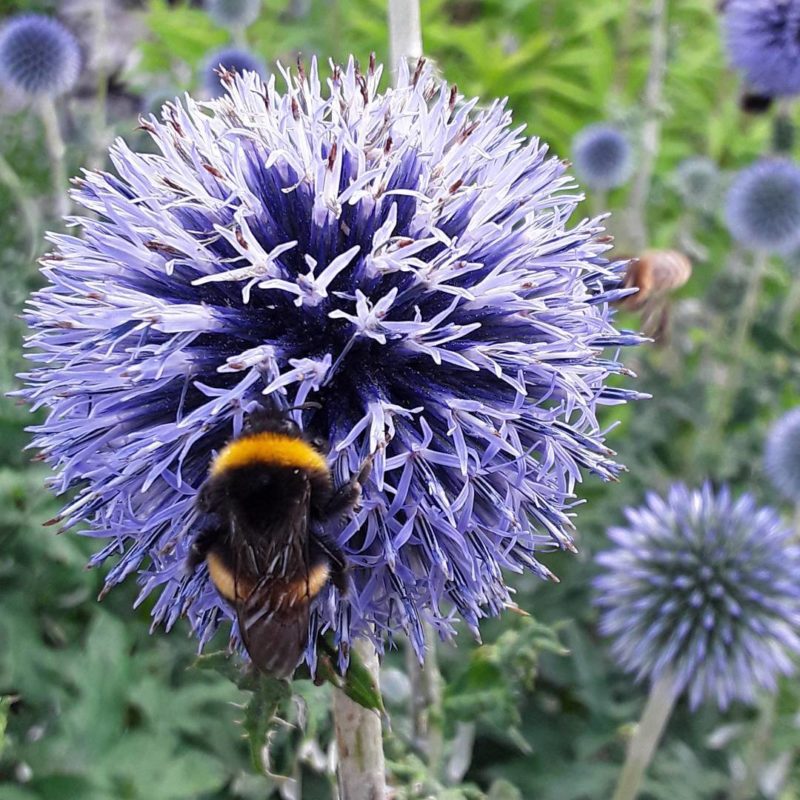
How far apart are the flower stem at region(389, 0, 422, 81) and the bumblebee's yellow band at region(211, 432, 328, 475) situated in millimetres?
766

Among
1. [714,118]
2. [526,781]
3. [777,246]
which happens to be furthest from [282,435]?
[714,118]

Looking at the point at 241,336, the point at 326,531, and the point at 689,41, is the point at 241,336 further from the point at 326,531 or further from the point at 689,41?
the point at 689,41

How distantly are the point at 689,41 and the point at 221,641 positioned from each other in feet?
14.3

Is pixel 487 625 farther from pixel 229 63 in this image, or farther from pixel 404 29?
pixel 229 63

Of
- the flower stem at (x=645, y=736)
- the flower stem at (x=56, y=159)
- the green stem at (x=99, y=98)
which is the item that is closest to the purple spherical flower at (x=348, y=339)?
the flower stem at (x=645, y=736)

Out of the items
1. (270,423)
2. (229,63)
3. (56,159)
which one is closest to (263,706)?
(270,423)

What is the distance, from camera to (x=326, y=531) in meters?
1.16

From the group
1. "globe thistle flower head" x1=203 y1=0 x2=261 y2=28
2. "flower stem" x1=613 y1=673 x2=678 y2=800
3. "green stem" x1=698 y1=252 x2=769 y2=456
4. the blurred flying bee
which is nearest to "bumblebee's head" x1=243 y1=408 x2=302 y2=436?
the blurred flying bee

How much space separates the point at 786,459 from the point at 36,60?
266 centimetres

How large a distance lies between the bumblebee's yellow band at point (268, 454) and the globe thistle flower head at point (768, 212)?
226 centimetres

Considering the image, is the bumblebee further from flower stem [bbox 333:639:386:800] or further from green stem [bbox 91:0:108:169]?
green stem [bbox 91:0:108:169]

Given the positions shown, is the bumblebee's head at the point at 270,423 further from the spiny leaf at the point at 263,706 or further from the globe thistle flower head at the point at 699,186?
the globe thistle flower head at the point at 699,186

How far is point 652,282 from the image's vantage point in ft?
6.00

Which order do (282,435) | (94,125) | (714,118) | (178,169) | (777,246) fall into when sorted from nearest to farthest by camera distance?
(282,435) → (178,169) → (777,246) → (94,125) → (714,118)
